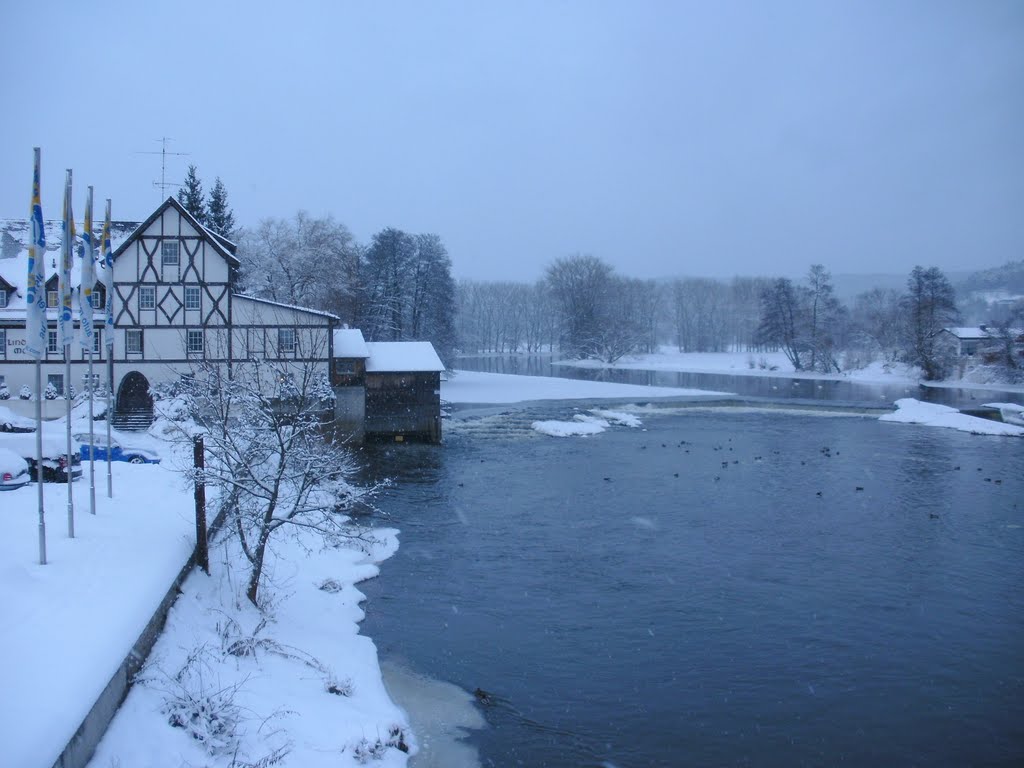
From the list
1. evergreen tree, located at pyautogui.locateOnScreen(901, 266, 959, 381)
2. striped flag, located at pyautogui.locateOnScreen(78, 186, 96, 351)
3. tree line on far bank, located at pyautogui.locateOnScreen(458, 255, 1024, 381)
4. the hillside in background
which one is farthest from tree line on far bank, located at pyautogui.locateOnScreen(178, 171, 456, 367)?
the hillside in background

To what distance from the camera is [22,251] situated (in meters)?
36.9

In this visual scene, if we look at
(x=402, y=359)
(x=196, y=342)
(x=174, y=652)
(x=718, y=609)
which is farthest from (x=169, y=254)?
(x=718, y=609)

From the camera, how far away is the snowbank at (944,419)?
39.0 m

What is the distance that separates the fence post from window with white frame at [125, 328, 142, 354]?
23.3 meters

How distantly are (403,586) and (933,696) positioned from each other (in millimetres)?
9849

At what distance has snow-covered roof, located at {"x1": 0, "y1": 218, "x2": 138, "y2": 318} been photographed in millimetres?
32938

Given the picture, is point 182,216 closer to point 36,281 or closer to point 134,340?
point 134,340

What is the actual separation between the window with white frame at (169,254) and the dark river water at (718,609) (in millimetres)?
13962

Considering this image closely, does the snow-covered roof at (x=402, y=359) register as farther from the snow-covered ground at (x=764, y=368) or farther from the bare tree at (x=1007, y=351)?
the bare tree at (x=1007, y=351)

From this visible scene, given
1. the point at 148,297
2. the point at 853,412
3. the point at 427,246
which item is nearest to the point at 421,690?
the point at 148,297

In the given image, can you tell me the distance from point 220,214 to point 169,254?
2186cm

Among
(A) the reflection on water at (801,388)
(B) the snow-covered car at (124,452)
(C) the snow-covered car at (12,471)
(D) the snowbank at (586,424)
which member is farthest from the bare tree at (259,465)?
(A) the reflection on water at (801,388)

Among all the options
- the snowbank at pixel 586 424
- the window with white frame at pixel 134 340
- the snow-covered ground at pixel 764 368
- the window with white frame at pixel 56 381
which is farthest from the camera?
the snow-covered ground at pixel 764 368

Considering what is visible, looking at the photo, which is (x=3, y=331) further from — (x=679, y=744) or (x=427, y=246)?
(x=427, y=246)
